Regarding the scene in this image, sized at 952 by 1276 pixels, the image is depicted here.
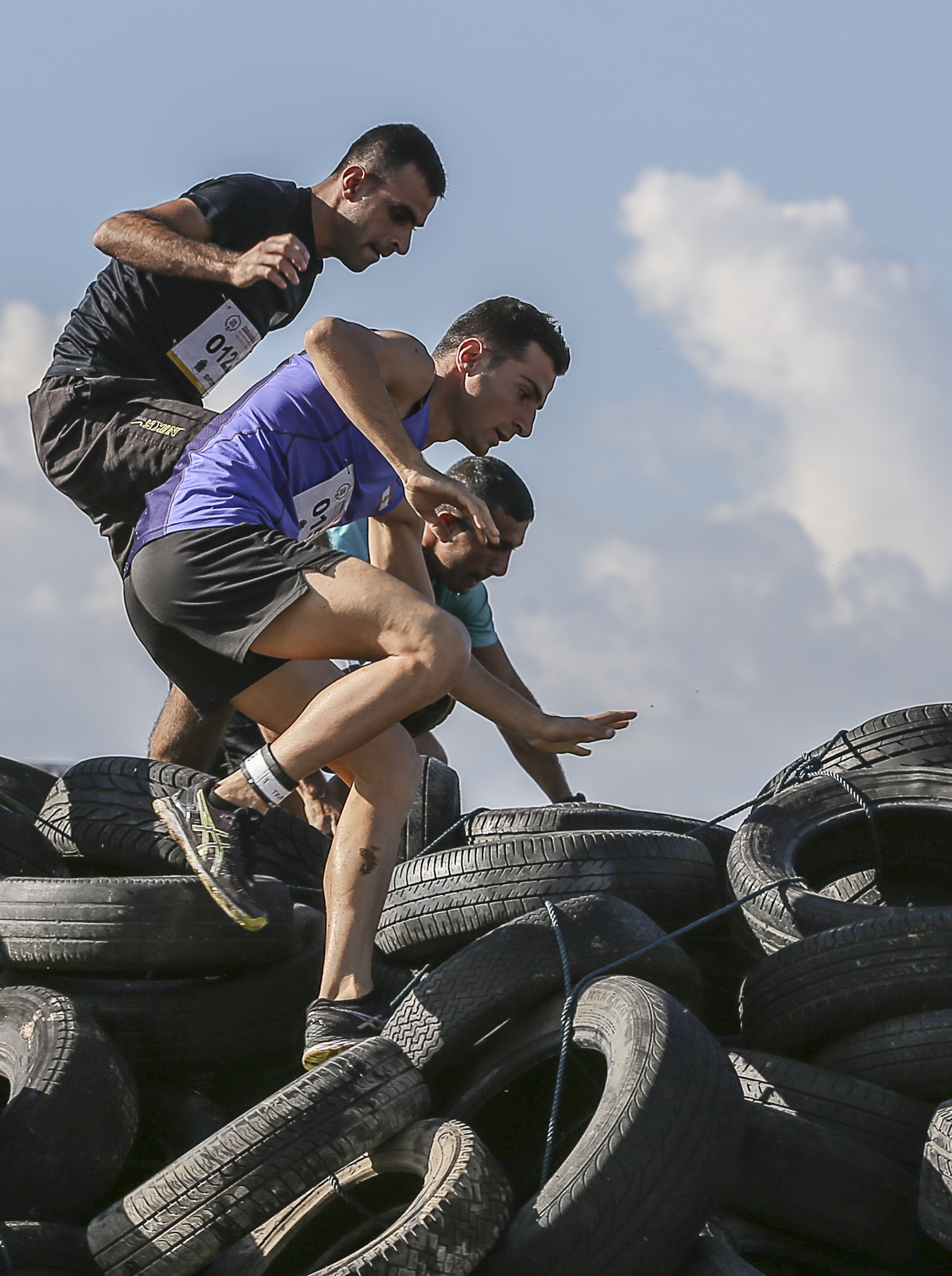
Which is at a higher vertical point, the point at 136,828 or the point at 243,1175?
the point at 136,828

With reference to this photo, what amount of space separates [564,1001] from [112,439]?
9.27ft

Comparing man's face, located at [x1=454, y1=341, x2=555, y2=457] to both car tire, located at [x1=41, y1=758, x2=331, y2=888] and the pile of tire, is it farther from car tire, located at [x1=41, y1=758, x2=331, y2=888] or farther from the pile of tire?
car tire, located at [x1=41, y1=758, x2=331, y2=888]

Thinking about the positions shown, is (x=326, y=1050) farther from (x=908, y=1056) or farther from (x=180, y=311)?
(x=180, y=311)

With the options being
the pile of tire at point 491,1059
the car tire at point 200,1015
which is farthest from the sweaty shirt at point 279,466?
the car tire at point 200,1015

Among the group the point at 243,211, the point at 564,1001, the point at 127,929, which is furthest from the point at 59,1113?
the point at 243,211

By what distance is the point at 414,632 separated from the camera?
4.02 m

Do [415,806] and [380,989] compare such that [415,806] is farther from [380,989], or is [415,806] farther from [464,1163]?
[464,1163]

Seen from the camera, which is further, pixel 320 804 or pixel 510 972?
pixel 320 804

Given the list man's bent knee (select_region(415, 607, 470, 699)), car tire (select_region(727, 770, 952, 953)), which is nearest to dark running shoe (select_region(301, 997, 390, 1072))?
man's bent knee (select_region(415, 607, 470, 699))

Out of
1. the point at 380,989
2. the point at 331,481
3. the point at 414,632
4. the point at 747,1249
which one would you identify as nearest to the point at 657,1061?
the point at 747,1249

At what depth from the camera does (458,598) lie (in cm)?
687

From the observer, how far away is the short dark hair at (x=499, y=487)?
22.5ft

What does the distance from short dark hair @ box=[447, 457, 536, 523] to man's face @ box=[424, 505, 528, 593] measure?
4 cm

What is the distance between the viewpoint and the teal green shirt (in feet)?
21.0
